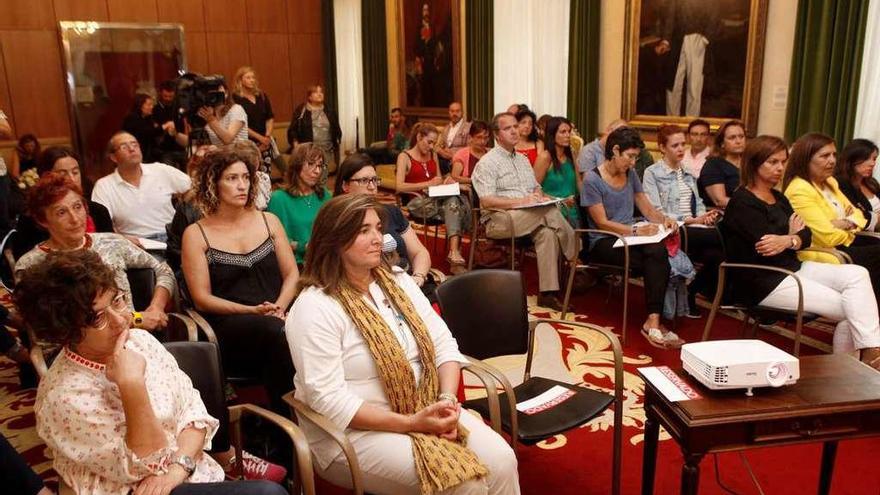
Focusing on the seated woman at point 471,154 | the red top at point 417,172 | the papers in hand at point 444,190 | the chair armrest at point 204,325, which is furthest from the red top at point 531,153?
the chair armrest at point 204,325

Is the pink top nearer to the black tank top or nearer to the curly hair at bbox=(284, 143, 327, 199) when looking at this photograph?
the black tank top

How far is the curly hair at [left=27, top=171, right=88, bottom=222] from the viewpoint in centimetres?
290

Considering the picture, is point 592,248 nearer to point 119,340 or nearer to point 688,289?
point 688,289

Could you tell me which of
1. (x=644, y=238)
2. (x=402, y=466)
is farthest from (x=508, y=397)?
(x=644, y=238)

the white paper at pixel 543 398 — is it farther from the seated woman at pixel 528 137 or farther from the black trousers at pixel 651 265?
the seated woman at pixel 528 137

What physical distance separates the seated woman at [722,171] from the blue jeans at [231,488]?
4206 mm

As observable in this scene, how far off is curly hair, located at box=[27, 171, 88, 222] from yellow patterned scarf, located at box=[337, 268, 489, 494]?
60.4 inches

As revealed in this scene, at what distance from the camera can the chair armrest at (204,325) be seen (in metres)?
2.71

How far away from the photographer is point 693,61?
21.4 feet

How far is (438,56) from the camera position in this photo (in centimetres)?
965

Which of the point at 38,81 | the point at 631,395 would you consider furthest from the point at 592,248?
the point at 38,81

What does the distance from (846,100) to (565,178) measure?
2340 mm

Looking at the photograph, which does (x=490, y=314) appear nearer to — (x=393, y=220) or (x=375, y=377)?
(x=375, y=377)

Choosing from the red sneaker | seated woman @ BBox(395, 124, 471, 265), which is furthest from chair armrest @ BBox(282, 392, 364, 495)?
seated woman @ BBox(395, 124, 471, 265)
